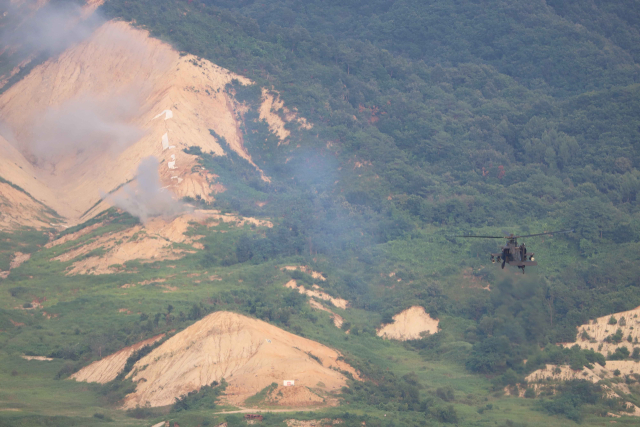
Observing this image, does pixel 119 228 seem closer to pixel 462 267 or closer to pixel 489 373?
pixel 462 267

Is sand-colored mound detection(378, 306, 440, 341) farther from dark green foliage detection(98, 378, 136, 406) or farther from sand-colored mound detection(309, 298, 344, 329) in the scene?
dark green foliage detection(98, 378, 136, 406)

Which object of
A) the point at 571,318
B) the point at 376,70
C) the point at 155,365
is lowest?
the point at 155,365

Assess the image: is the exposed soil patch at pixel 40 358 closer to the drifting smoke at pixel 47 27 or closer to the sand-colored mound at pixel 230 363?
the sand-colored mound at pixel 230 363

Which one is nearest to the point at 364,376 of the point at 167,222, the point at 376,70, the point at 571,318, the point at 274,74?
the point at 571,318

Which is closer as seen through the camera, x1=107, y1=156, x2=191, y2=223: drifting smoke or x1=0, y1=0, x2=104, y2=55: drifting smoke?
x1=107, y1=156, x2=191, y2=223: drifting smoke

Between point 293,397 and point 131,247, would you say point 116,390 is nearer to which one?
point 293,397

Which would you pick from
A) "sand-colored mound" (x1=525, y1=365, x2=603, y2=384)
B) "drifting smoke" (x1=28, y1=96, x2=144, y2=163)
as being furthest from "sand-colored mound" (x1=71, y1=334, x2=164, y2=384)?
"drifting smoke" (x1=28, y1=96, x2=144, y2=163)

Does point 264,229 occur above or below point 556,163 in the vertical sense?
below
